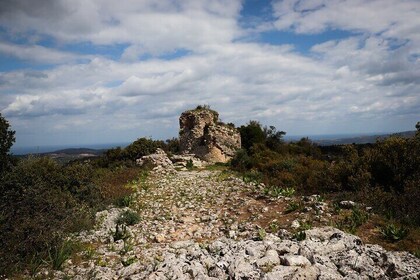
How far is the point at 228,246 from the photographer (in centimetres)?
803

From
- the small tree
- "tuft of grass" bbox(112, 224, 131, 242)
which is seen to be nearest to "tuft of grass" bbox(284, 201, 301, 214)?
"tuft of grass" bbox(112, 224, 131, 242)

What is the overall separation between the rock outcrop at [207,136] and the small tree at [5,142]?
18107 millimetres

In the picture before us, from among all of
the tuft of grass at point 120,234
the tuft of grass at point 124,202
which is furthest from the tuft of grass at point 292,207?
the tuft of grass at point 124,202

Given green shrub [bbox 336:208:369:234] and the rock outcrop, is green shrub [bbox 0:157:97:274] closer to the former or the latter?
green shrub [bbox 336:208:369:234]

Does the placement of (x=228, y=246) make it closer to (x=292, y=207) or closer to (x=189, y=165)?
(x=292, y=207)

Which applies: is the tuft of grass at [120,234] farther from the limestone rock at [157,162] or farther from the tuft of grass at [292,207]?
the limestone rock at [157,162]

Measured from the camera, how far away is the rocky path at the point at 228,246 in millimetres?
6637

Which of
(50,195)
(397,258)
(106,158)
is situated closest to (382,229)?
(397,258)

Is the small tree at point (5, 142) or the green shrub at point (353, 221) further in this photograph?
the small tree at point (5, 142)

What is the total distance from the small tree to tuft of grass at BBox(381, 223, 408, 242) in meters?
13.3

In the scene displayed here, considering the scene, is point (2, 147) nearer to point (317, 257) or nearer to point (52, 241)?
point (52, 241)

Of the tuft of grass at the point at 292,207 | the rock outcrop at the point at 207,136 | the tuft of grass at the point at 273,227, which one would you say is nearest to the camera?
the tuft of grass at the point at 273,227

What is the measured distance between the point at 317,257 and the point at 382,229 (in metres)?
3.24

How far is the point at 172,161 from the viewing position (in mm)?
27719
